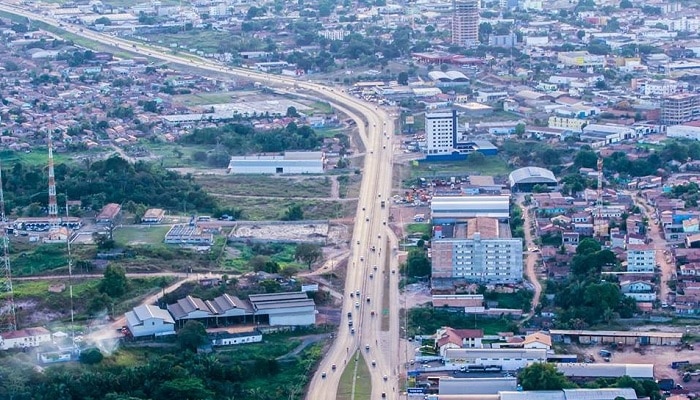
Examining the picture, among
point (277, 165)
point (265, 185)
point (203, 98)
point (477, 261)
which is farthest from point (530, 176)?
point (203, 98)

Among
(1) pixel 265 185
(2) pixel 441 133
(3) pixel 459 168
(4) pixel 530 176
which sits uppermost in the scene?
(2) pixel 441 133

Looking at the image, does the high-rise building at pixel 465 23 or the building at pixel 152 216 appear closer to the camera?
the building at pixel 152 216

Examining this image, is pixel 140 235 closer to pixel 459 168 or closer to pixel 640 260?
pixel 459 168

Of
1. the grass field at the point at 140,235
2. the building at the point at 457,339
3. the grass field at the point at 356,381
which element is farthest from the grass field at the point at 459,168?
the grass field at the point at 356,381

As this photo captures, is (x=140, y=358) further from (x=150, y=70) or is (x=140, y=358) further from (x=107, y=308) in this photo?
(x=150, y=70)

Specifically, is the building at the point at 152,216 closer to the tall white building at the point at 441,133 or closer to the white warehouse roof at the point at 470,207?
the white warehouse roof at the point at 470,207

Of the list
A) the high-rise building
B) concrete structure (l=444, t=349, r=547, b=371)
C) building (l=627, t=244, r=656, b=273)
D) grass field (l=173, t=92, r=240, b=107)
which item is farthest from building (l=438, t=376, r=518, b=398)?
the high-rise building

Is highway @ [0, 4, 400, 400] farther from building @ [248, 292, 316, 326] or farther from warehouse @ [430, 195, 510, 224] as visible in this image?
warehouse @ [430, 195, 510, 224]
